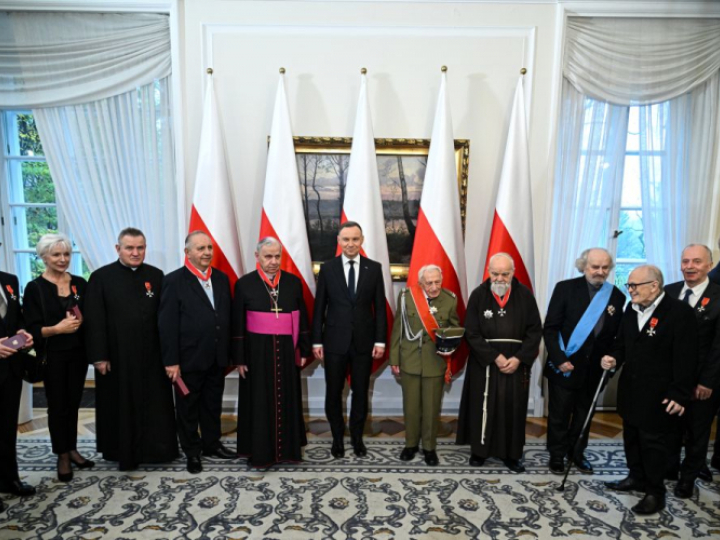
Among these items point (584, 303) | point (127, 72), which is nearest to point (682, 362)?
point (584, 303)

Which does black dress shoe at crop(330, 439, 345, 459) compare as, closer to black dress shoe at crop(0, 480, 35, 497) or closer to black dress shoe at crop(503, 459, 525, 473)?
black dress shoe at crop(503, 459, 525, 473)

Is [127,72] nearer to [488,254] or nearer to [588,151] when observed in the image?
[488,254]

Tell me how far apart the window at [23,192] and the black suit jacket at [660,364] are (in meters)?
4.91

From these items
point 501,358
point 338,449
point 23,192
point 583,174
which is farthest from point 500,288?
point 23,192

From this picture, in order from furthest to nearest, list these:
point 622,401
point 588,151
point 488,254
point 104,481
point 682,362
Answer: point 588,151 → point 488,254 → point 104,481 → point 622,401 → point 682,362

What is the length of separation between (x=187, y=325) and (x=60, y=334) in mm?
766

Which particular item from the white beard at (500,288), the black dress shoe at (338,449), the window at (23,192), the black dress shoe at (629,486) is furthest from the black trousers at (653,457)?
the window at (23,192)

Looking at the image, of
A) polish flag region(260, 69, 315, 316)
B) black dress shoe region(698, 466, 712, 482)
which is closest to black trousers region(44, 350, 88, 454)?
polish flag region(260, 69, 315, 316)

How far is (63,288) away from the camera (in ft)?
10.1

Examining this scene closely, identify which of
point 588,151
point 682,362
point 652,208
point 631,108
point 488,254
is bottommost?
point 682,362

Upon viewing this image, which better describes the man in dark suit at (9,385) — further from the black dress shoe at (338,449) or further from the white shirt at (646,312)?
the white shirt at (646,312)

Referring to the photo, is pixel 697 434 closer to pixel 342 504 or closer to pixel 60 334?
pixel 342 504

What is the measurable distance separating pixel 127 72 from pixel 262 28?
123 cm

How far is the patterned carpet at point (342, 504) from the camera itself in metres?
2.65
